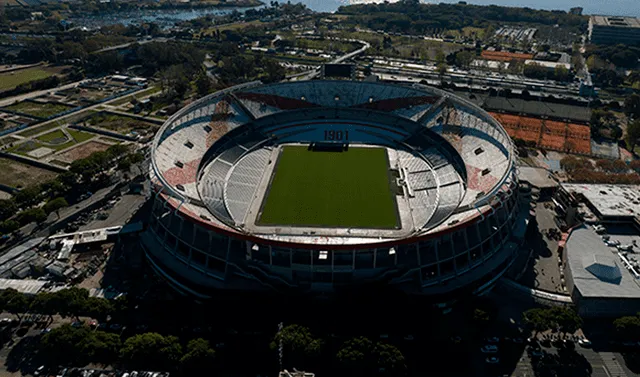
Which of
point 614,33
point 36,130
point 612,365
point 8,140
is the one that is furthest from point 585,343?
point 614,33

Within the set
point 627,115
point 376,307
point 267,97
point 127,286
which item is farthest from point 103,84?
point 627,115

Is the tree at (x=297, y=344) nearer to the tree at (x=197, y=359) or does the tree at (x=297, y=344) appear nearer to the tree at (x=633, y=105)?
the tree at (x=197, y=359)

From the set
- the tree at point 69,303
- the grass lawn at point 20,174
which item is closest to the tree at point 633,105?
the tree at point 69,303

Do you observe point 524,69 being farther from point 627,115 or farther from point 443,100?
point 443,100

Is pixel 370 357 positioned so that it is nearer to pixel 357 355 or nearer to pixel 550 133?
pixel 357 355

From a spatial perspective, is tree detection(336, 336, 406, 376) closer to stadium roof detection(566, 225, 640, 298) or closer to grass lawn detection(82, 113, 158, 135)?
stadium roof detection(566, 225, 640, 298)
